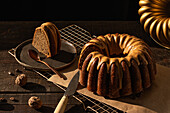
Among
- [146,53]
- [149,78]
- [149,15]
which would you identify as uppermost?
A: [149,15]

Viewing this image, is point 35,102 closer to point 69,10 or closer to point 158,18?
point 158,18

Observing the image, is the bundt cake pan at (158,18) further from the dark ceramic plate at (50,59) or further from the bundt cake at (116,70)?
the dark ceramic plate at (50,59)

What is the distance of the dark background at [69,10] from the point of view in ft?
9.86

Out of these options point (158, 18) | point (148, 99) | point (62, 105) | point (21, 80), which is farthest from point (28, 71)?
point (158, 18)

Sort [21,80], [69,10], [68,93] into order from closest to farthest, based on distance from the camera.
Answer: [68,93] → [21,80] → [69,10]

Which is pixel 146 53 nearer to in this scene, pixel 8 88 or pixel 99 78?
pixel 99 78

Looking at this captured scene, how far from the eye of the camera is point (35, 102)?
1674 millimetres

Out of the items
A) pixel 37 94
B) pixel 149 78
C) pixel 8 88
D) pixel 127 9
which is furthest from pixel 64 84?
pixel 127 9

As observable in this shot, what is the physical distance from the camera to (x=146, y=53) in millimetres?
1750

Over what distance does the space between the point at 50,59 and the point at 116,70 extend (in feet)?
1.85

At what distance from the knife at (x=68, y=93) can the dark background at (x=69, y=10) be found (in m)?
1.32

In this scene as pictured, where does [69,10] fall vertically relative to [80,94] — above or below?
above

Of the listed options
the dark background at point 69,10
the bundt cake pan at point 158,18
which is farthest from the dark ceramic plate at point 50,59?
the dark background at point 69,10

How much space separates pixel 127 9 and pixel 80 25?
0.73m
